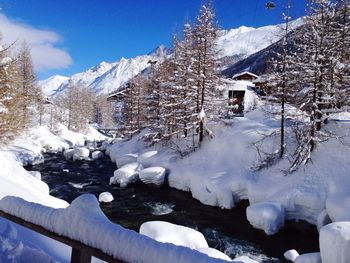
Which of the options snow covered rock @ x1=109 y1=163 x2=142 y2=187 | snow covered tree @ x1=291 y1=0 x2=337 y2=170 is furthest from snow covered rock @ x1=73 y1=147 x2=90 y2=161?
snow covered tree @ x1=291 y1=0 x2=337 y2=170

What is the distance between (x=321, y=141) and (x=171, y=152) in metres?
12.9

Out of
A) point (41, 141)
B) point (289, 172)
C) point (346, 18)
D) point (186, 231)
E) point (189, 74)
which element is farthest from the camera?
point (41, 141)

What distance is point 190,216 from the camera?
1698cm

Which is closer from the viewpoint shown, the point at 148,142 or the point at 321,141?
the point at 321,141

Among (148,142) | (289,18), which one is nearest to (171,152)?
(148,142)

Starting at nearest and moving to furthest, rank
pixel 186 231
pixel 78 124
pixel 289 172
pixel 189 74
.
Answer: pixel 186 231, pixel 289 172, pixel 189 74, pixel 78 124

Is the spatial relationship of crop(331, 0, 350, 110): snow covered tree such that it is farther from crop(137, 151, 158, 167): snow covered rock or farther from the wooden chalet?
the wooden chalet

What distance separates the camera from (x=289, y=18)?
817 inches

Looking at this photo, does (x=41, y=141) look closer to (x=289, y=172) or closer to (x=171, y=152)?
(x=171, y=152)

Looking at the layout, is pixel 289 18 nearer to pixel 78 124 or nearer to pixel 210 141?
pixel 210 141

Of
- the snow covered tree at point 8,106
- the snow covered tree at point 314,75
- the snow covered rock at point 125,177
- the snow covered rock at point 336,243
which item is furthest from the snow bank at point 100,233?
the snow covered rock at point 125,177

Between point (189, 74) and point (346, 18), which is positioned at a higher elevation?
point (346, 18)

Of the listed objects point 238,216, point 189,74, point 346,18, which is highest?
point 346,18

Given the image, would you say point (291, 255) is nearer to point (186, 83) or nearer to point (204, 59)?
point (204, 59)
